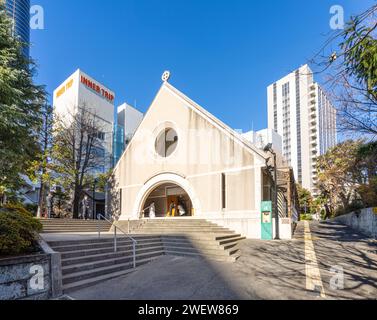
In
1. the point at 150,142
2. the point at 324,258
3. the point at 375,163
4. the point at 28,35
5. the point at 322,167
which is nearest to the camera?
the point at 324,258

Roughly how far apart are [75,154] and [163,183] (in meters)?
9.92

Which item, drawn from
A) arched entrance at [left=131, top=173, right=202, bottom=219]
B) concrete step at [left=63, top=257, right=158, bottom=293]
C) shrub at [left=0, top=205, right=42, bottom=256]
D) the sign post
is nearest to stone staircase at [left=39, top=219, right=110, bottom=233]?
arched entrance at [left=131, top=173, right=202, bottom=219]

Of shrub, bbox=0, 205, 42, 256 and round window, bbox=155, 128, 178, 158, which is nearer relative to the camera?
shrub, bbox=0, 205, 42, 256

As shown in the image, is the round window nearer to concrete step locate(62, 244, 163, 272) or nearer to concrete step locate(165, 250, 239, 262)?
concrete step locate(165, 250, 239, 262)

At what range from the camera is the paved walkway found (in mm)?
5910

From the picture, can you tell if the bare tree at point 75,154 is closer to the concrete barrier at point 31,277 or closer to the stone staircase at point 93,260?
the stone staircase at point 93,260

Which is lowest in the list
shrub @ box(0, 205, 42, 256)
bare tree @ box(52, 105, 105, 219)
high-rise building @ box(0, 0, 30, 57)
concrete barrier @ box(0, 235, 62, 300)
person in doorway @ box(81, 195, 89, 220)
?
person in doorway @ box(81, 195, 89, 220)

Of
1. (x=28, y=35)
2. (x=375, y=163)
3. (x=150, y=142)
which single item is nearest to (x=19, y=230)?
(x=150, y=142)

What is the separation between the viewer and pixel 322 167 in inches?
1336

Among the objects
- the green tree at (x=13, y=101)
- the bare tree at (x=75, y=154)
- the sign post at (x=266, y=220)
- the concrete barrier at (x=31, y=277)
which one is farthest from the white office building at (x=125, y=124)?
the concrete barrier at (x=31, y=277)

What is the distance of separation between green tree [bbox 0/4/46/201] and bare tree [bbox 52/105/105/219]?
6.60m

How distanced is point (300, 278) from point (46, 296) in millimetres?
6126
